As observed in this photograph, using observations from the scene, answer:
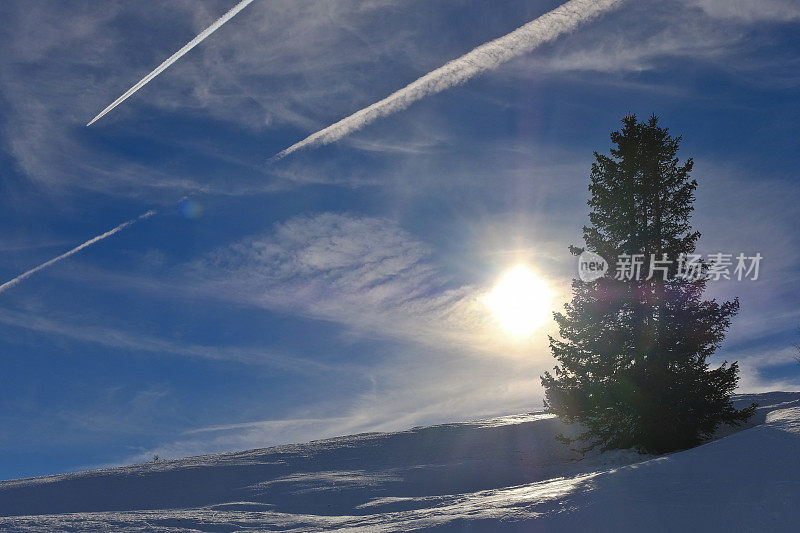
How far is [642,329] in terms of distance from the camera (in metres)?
21.9

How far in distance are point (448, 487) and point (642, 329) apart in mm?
9475

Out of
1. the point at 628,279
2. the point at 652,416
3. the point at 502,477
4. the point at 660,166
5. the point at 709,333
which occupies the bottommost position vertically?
the point at 502,477

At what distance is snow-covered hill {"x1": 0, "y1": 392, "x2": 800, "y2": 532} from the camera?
1053 centimetres

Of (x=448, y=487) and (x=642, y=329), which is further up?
(x=642, y=329)

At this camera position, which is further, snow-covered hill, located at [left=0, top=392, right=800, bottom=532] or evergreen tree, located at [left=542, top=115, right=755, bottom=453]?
evergreen tree, located at [left=542, top=115, right=755, bottom=453]

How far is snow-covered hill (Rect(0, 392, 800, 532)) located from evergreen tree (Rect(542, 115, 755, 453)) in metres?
1.58

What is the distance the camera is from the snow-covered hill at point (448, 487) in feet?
34.6

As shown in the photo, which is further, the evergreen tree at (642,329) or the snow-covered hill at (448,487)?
the evergreen tree at (642,329)

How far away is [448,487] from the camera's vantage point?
19.3 meters

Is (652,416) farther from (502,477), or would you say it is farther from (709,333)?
(502,477)

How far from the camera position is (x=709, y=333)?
21469mm

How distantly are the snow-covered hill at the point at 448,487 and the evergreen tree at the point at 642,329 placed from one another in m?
1.58

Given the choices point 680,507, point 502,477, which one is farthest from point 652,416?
point 680,507

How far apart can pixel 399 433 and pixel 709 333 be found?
15043 mm
